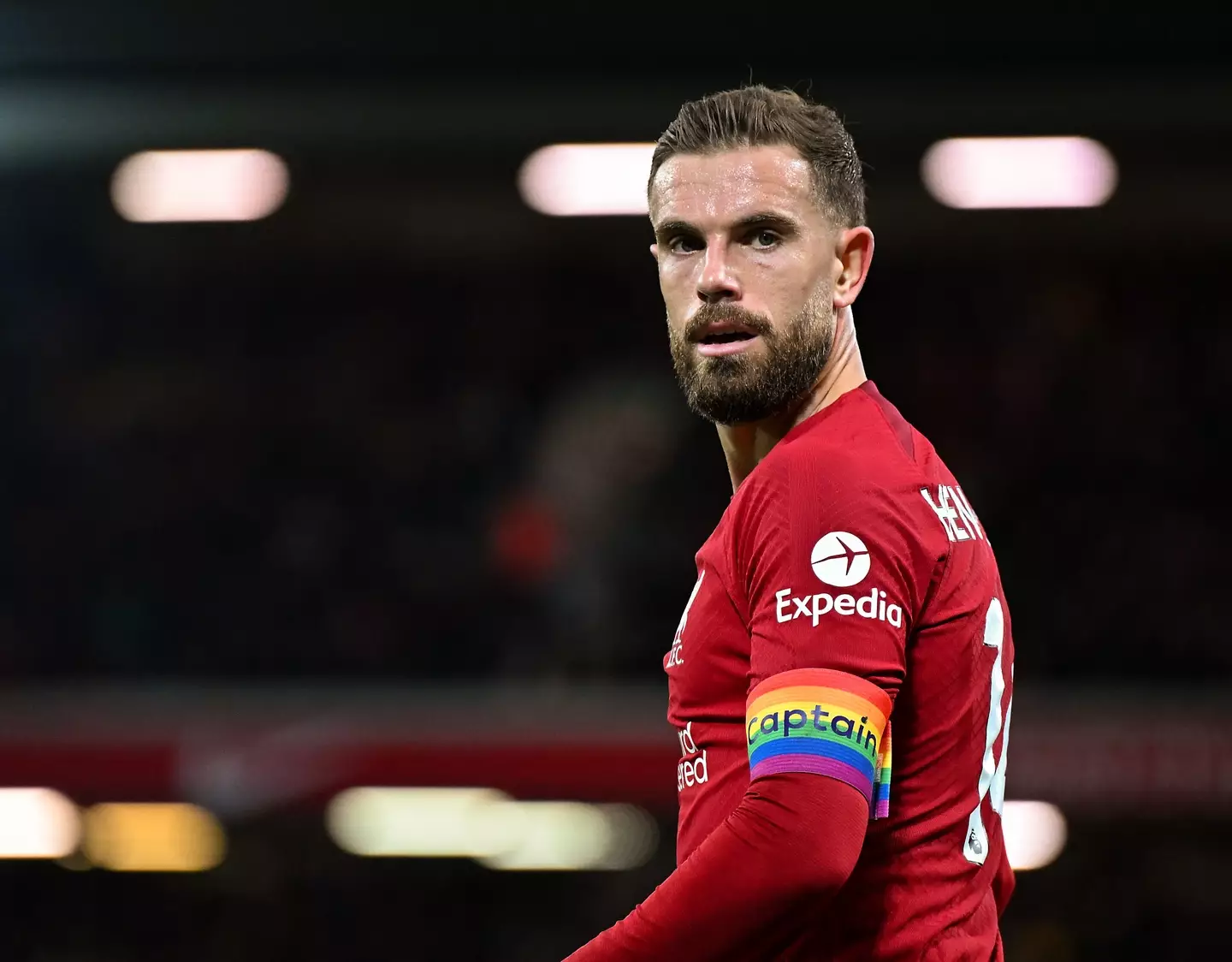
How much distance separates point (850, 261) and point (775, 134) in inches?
6.8

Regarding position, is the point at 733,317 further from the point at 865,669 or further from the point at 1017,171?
the point at 1017,171

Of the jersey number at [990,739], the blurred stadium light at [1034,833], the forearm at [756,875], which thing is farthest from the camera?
the blurred stadium light at [1034,833]

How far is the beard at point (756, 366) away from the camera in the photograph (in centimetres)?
162

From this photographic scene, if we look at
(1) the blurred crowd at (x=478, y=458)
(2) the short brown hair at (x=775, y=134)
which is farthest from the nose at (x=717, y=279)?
(1) the blurred crowd at (x=478, y=458)

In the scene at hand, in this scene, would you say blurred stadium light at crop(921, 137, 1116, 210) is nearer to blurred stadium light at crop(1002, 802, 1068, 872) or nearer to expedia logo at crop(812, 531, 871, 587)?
blurred stadium light at crop(1002, 802, 1068, 872)

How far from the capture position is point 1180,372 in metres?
7.73

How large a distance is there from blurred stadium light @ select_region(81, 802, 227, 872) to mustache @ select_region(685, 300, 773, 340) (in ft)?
15.6

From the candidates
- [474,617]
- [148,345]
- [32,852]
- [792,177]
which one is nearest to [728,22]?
[474,617]

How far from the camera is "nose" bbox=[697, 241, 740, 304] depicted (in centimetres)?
161

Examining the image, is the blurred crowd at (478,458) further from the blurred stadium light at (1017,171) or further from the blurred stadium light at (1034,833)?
the blurred stadium light at (1034,833)

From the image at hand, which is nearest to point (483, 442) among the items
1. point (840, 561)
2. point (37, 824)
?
point (37, 824)

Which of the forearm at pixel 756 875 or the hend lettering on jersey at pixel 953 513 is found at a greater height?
the hend lettering on jersey at pixel 953 513

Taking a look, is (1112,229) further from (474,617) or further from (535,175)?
(474,617)

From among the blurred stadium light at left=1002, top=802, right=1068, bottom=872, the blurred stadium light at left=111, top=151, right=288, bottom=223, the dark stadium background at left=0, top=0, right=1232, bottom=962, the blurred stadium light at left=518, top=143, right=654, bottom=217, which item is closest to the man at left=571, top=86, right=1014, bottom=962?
the blurred stadium light at left=1002, top=802, right=1068, bottom=872
